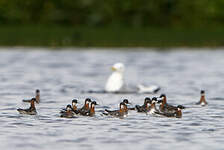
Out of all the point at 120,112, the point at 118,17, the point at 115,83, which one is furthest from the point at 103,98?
the point at 118,17

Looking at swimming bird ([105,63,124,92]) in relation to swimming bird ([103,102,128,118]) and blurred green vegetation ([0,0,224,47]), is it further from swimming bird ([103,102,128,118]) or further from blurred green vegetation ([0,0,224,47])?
blurred green vegetation ([0,0,224,47])

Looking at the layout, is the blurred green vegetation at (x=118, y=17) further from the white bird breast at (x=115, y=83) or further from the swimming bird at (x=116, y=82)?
the white bird breast at (x=115, y=83)

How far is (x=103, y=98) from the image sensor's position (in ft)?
78.6

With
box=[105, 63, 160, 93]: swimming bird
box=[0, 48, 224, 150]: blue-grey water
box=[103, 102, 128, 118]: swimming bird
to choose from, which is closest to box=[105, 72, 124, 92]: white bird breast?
box=[105, 63, 160, 93]: swimming bird

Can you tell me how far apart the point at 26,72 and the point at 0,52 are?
14.0m

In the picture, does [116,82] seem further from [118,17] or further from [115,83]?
[118,17]

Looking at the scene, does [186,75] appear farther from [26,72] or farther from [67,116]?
[67,116]

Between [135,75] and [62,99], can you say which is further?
[135,75]

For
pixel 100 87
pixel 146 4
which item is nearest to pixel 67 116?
pixel 100 87

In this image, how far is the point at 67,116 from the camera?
59.8 ft

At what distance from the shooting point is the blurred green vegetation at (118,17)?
185 feet

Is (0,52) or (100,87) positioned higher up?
(0,52)

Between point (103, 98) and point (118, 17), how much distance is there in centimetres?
4022

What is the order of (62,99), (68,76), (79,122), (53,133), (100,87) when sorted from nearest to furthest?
(53,133)
(79,122)
(62,99)
(100,87)
(68,76)
